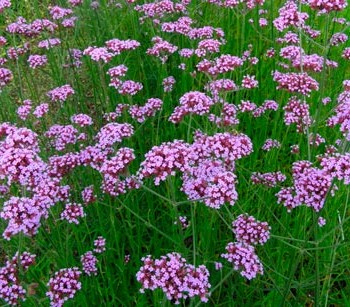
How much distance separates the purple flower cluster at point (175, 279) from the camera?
1801 millimetres

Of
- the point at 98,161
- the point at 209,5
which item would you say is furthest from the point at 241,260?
the point at 209,5

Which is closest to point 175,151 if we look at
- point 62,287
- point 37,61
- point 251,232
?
point 251,232

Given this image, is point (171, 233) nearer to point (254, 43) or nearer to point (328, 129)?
point (328, 129)

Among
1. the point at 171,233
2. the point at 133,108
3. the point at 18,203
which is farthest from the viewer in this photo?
the point at 133,108

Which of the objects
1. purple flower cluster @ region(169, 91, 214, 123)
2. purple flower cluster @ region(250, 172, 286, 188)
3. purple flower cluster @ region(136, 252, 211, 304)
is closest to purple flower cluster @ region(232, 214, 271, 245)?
purple flower cluster @ region(136, 252, 211, 304)

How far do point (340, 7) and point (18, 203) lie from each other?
180 centimetres

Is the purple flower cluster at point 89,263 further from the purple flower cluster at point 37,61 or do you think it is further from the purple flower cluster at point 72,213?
the purple flower cluster at point 37,61

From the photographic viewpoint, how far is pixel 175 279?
5.94 feet

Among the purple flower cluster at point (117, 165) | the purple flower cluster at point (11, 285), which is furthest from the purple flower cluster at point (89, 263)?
the purple flower cluster at point (117, 165)

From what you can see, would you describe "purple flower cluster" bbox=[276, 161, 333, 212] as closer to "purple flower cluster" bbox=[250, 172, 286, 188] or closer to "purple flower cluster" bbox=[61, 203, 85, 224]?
"purple flower cluster" bbox=[250, 172, 286, 188]

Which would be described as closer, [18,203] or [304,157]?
[18,203]

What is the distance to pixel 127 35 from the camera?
4.56 m

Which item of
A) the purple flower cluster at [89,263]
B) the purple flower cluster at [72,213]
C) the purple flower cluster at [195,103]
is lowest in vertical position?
the purple flower cluster at [89,263]

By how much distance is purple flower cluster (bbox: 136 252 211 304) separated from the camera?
180cm
